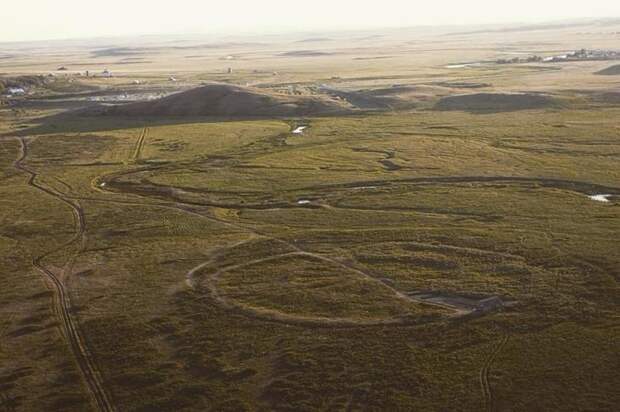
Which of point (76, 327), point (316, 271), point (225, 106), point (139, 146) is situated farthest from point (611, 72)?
point (76, 327)

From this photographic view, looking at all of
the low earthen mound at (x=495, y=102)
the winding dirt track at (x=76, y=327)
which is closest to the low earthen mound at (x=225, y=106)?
the low earthen mound at (x=495, y=102)

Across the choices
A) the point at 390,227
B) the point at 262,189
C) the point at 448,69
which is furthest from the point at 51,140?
the point at 448,69

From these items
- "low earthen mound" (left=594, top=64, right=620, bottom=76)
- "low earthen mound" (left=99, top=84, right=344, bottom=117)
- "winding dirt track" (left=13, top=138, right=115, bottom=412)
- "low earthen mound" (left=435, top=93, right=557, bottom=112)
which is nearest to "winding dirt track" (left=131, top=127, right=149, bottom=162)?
"low earthen mound" (left=99, top=84, right=344, bottom=117)

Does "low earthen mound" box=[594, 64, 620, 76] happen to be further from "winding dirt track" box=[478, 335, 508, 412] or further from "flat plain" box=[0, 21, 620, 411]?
"winding dirt track" box=[478, 335, 508, 412]

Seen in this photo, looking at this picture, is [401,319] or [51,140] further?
[51,140]

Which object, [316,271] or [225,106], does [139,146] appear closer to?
[225,106]

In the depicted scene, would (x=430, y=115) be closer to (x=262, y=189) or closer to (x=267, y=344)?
(x=262, y=189)
